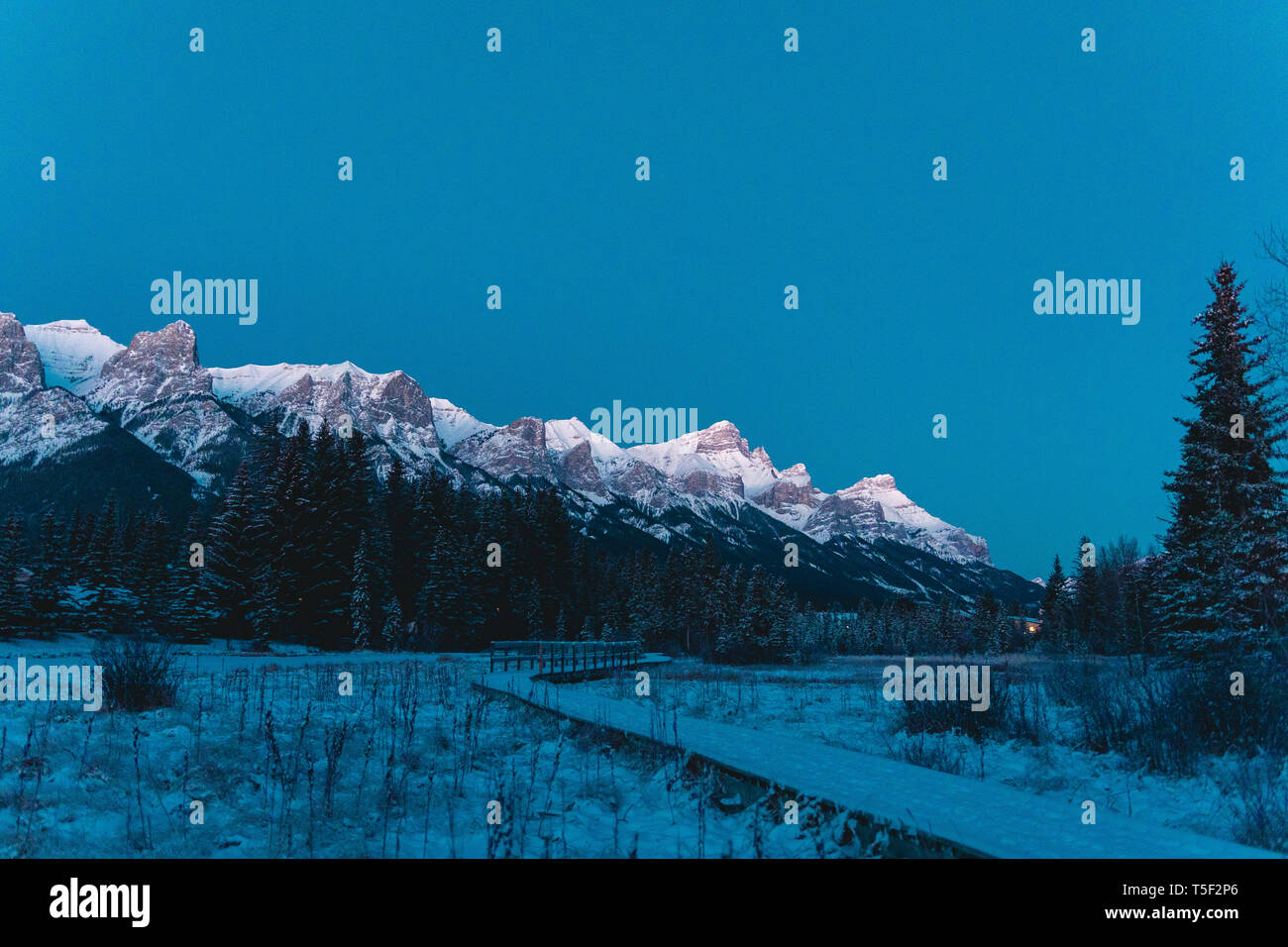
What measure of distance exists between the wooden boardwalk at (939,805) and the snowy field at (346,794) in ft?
1.38

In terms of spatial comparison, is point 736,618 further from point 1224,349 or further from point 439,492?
point 1224,349

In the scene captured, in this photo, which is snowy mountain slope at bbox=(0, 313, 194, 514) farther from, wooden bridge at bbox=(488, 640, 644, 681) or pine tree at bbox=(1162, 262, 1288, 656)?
pine tree at bbox=(1162, 262, 1288, 656)

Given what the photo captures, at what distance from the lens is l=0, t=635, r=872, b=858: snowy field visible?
6.83 meters

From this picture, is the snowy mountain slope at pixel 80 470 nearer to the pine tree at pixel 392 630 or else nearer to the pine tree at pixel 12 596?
the pine tree at pixel 12 596

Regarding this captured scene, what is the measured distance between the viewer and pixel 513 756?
1139 centimetres

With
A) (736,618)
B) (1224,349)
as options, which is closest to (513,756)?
(1224,349)

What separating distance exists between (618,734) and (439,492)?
48746mm

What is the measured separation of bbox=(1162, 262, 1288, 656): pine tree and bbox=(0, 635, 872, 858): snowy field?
63.1 feet

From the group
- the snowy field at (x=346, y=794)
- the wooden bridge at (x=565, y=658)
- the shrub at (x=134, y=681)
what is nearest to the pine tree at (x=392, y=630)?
the wooden bridge at (x=565, y=658)

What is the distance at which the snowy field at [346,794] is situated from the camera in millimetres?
6832

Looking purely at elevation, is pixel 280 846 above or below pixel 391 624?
above

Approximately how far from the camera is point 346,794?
8.49 metres

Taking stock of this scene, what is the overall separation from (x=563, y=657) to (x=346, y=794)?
21.1m

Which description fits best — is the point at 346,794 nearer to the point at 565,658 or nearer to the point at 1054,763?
the point at 1054,763
